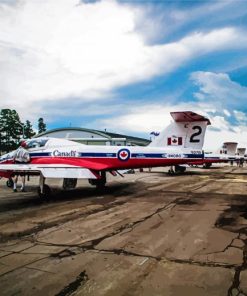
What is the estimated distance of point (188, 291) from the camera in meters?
4.95

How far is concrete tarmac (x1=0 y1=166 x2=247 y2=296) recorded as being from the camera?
5.17m

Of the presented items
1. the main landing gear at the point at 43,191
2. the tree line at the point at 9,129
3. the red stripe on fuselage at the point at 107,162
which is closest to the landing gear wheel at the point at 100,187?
the red stripe on fuselage at the point at 107,162

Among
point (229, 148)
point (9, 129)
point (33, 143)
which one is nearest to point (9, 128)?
point (9, 129)

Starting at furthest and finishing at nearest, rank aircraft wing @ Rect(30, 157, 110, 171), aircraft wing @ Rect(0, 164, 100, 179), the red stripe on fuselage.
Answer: the red stripe on fuselage
aircraft wing @ Rect(30, 157, 110, 171)
aircraft wing @ Rect(0, 164, 100, 179)

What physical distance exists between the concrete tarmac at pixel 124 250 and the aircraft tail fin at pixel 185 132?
8184 millimetres

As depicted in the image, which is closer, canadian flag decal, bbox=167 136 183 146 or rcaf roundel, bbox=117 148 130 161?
rcaf roundel, bbox=117 148 130 161

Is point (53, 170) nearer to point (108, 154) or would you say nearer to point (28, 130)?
point (108, 154)

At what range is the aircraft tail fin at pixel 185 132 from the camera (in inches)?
813

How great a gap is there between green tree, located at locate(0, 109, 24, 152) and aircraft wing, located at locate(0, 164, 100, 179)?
8012 cm

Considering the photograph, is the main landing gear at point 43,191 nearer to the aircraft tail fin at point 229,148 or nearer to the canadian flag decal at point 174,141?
the canadian flag decal at point 174,141

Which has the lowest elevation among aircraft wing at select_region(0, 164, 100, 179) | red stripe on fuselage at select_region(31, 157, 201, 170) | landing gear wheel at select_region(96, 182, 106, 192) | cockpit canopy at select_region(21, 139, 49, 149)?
landing gear wheel at select_region(96, 182, 106, 192)

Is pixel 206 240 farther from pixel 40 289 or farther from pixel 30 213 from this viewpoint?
pixel 30 213

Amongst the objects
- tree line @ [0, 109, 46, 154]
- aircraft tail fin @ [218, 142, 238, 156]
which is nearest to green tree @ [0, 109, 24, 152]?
tree line @ [0, 109, 46, 154]

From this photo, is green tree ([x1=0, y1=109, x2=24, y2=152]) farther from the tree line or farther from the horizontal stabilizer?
the horizontal stabilizer
